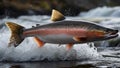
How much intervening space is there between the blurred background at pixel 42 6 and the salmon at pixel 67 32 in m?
26.3

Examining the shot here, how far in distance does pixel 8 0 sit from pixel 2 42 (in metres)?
35.3

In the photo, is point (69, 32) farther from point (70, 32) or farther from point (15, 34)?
point (15, 34)

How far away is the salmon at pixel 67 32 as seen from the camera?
8047mm

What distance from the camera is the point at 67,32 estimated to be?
27.1 ft

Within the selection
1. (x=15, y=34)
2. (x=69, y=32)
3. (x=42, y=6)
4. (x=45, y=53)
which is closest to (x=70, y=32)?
(x=69, y=32)

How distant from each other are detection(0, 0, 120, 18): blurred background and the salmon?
86.4 feet

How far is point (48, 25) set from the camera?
8.62 m

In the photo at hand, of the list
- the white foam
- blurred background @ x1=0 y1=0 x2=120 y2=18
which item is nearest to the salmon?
the white foam

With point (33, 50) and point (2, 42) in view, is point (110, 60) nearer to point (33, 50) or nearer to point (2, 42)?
point (33, 50)

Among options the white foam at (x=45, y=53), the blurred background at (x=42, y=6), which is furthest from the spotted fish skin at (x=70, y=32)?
the blurred background at (x=42, y=6)

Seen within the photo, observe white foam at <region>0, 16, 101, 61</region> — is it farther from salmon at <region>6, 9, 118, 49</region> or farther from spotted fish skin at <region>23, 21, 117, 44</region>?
spotted fish skin at <region>23, 21, 117, 44</region>

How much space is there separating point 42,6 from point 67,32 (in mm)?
42293

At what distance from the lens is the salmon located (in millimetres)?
8047

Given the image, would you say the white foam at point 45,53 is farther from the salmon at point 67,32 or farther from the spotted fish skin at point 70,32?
the spotted fish skin at point 70,32
